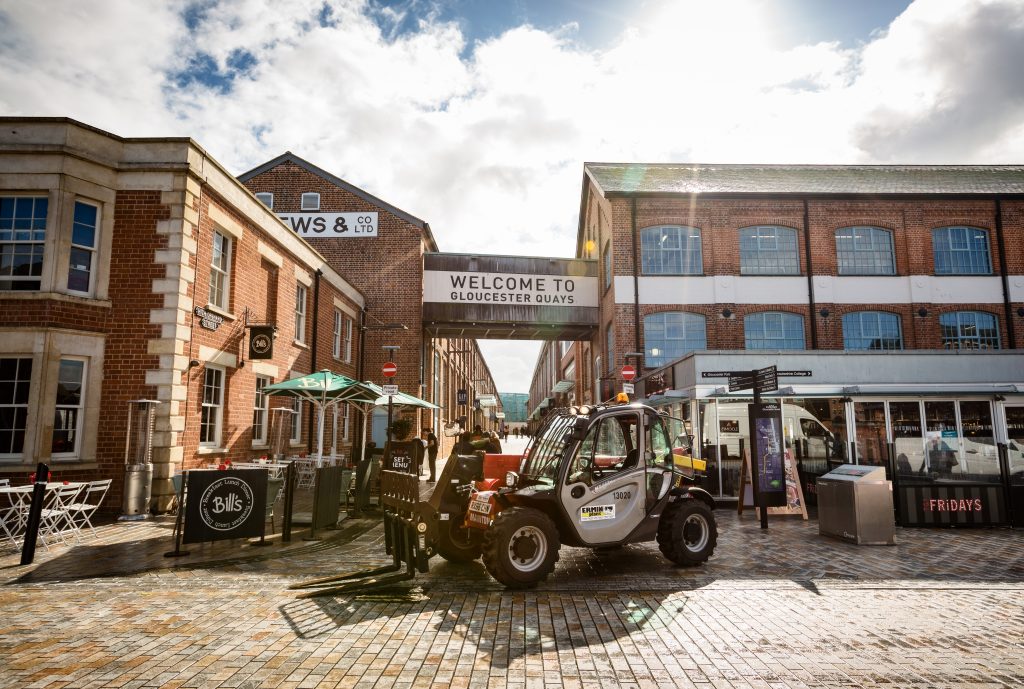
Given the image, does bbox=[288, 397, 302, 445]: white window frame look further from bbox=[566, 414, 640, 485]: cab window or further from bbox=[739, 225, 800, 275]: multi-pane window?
bbox=[739, 225, 800, 275]: multi-pane window

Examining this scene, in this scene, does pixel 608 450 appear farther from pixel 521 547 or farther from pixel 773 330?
pixel 773 330

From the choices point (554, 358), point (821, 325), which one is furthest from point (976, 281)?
point (554, 358)

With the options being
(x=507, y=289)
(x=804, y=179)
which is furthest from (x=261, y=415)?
(x=804, y=179)

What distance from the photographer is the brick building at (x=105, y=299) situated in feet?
34.4

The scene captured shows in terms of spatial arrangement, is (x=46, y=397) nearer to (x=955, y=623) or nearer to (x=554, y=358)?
(x=955, y=623)

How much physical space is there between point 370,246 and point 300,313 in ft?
23.9

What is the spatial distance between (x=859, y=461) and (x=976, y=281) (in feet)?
43.9

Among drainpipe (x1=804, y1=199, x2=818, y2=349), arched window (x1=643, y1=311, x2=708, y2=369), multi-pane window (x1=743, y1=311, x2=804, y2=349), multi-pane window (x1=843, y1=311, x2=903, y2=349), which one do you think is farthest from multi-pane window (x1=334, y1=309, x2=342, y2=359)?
multi-pane window (x1=843, y1=311, x2=903, y2=349)

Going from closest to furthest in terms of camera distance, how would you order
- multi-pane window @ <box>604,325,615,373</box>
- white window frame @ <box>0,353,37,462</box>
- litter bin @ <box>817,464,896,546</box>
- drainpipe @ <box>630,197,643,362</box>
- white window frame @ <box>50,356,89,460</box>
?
litter bin @ <box>817,464,896,546</box>
white window frame @ <box>0,353,37,462</box>
white window frame @ <box>50,356,89,460</box>
drainpipe @ <box>630,197,643,362</box>
multi-pane window @ <box>604,325,615,373</box>

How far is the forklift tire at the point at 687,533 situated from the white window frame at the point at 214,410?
9823mm

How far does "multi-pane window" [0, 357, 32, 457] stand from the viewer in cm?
1029

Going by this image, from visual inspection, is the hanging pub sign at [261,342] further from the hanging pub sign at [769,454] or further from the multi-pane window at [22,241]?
the hanging pub sign at [769,454]

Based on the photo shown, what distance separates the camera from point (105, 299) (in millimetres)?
11258

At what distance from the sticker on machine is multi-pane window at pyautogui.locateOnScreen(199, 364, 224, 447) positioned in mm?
9228
